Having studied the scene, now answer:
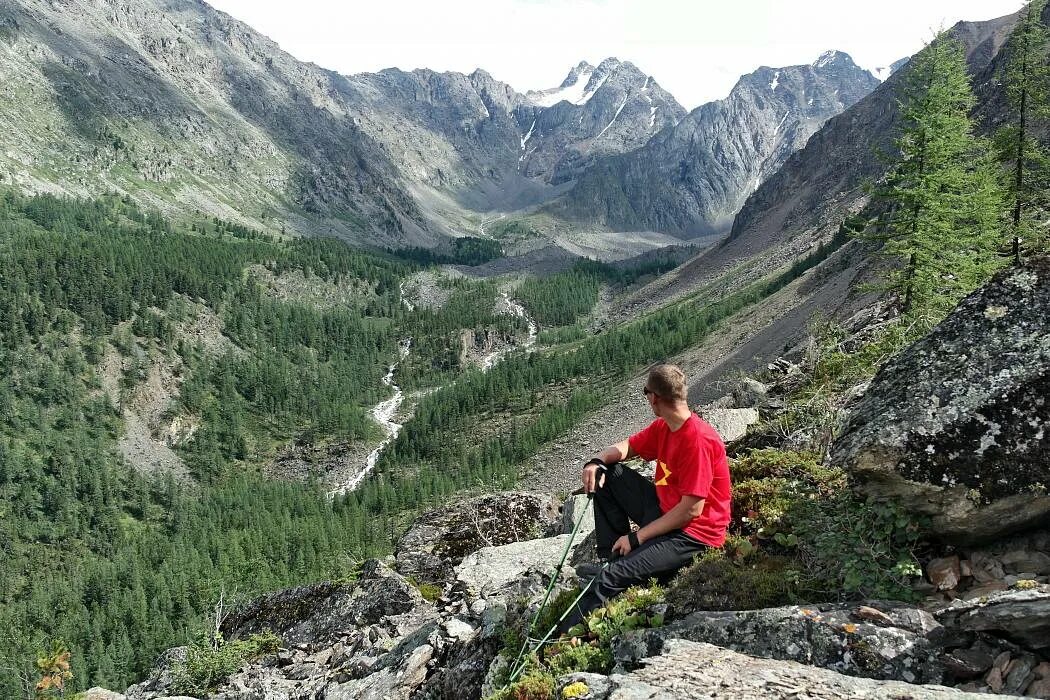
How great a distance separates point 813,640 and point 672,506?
2474 mm

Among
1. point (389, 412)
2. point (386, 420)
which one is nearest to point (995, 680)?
point (386, 420)

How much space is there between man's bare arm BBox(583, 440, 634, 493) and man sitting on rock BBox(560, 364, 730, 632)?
0.02 meters

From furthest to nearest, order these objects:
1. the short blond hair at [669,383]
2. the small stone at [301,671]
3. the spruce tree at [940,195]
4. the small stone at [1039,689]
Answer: the spruce tree at [940,195]
the small stone at [301,671]
the short blond hair at [669,383]
the small stone at [1039,689]

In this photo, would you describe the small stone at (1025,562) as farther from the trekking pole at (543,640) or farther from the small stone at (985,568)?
the trekking pole at (543,640)

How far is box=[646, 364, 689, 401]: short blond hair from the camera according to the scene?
789cm

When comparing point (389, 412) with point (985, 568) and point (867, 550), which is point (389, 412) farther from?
point (985, 568)

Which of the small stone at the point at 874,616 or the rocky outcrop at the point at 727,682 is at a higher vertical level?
the small stone at the point at 874,616

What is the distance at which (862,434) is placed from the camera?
7.24m

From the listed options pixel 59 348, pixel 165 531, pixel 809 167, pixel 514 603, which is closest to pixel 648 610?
pixel 514 603

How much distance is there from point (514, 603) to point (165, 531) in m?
130

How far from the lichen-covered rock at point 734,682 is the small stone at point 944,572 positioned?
164 cm

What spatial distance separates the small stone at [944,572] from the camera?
6527 mm

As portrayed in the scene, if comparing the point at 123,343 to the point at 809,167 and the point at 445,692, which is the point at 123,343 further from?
the point at 809,167

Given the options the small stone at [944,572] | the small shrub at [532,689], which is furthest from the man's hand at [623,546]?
the small stone at [944,572]
